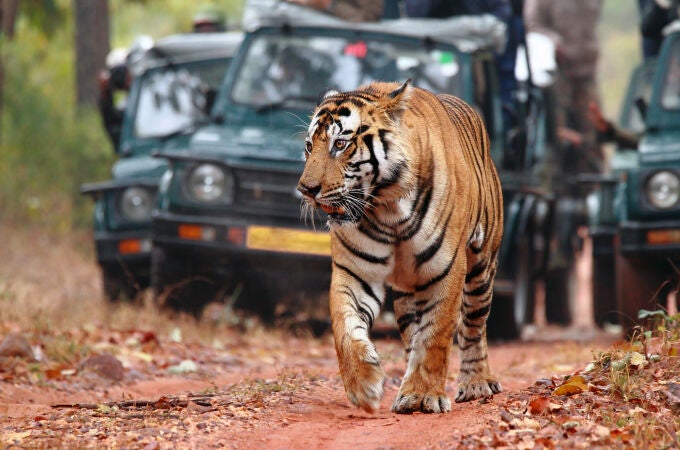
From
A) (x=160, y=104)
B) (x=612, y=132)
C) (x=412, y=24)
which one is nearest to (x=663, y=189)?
(x=612, y=132)

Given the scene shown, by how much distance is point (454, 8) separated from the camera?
9.97m

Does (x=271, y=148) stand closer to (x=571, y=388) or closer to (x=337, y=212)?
A: (x=337, y=212)

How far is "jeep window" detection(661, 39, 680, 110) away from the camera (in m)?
9.25

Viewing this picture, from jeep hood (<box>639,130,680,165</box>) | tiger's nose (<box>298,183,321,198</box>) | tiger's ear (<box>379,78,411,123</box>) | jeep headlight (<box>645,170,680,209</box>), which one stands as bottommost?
jeep headlight (<box>645,170,680,209</box>)

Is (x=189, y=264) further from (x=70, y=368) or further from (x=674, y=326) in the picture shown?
(x=674, y=326)

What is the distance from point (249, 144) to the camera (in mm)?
8797

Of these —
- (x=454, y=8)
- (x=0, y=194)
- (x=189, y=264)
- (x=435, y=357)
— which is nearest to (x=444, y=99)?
(x=435, y=357)

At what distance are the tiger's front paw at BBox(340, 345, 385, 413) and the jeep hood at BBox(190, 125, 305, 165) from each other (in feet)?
11.9

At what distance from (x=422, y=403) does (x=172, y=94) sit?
6.44 meters

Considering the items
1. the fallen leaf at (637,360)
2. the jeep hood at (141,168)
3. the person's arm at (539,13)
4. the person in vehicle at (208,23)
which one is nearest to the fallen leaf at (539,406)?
the fallen leaf at (637,360)

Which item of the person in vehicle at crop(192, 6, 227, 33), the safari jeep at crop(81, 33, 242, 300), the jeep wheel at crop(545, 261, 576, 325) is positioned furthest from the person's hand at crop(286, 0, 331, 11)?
the jeep wheel at crop(545, 261, 576, 325)

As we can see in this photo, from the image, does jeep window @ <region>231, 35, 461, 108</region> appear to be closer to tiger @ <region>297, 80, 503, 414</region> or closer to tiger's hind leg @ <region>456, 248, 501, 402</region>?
tiger's hind leg @ <region>456, 248, 501, 402</region>

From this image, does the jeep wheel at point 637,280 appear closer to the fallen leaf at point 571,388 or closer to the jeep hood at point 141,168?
the fallen leaf at point 571,388

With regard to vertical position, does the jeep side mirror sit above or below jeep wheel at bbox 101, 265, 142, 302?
above
